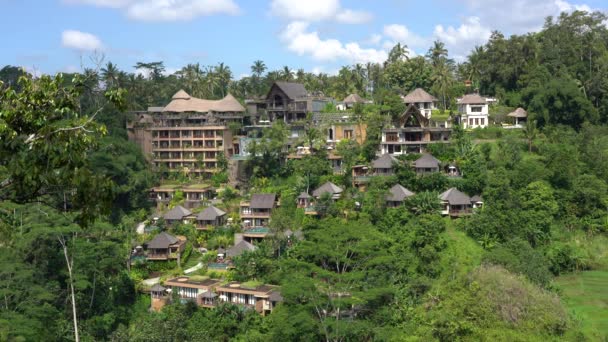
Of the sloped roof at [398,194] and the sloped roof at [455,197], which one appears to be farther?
the sloped roof at [398,194]

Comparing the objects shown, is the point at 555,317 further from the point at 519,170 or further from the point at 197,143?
the point at 197,143

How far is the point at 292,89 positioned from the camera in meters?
56.0

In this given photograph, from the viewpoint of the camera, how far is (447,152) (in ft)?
144

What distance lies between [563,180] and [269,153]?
2215cm

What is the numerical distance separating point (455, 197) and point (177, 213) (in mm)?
20308

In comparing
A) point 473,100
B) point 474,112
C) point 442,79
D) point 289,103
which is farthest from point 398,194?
point 442,79

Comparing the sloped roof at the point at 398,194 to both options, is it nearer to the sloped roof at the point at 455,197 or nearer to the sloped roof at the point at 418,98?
the sloped roof at the point at 455,197

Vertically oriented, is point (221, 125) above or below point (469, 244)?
above

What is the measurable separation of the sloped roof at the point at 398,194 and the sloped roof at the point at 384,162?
9.18ft

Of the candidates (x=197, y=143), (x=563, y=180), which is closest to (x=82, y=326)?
(x=197, y=143)

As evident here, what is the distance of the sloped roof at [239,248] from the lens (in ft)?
123

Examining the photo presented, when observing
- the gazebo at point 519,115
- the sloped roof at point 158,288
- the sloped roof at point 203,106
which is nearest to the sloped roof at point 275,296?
the sloped roof at point 158,288

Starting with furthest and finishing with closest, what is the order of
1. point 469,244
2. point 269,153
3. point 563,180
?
point 269,153 → point 563,180 → point 469,244

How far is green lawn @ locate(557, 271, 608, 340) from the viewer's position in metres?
27.5
